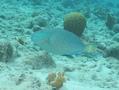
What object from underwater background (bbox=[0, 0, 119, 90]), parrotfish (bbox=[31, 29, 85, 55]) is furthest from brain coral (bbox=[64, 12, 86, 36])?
parrotfish (bbox=[31, 29, 85, 55])

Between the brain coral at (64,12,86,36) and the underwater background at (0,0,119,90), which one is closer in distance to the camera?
the underwater background at (0,0,119,90)

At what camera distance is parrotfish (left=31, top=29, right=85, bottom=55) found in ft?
12.0

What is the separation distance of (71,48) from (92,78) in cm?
178

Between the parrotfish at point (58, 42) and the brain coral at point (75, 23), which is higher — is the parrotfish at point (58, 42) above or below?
above

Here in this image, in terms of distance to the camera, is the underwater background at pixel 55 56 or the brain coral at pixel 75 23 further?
the brain coral at pixel 75 23

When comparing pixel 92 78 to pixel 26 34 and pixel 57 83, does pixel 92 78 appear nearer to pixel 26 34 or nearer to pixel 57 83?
pixel 57 83

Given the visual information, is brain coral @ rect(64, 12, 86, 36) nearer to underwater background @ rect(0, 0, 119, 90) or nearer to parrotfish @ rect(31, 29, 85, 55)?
underwater background @ rect(0, 0, 119, 90)

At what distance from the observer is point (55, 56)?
252 inches

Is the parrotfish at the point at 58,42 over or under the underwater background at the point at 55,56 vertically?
over

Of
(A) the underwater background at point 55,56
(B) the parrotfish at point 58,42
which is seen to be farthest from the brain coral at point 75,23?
(B) the parrotfish at point 58,42

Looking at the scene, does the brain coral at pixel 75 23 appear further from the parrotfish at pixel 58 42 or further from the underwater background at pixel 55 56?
the parrotfish at pixel 58 42

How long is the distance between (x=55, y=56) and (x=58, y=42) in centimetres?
266

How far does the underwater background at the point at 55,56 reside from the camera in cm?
373

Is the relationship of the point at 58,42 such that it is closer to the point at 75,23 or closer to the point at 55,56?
the point at 55,56
